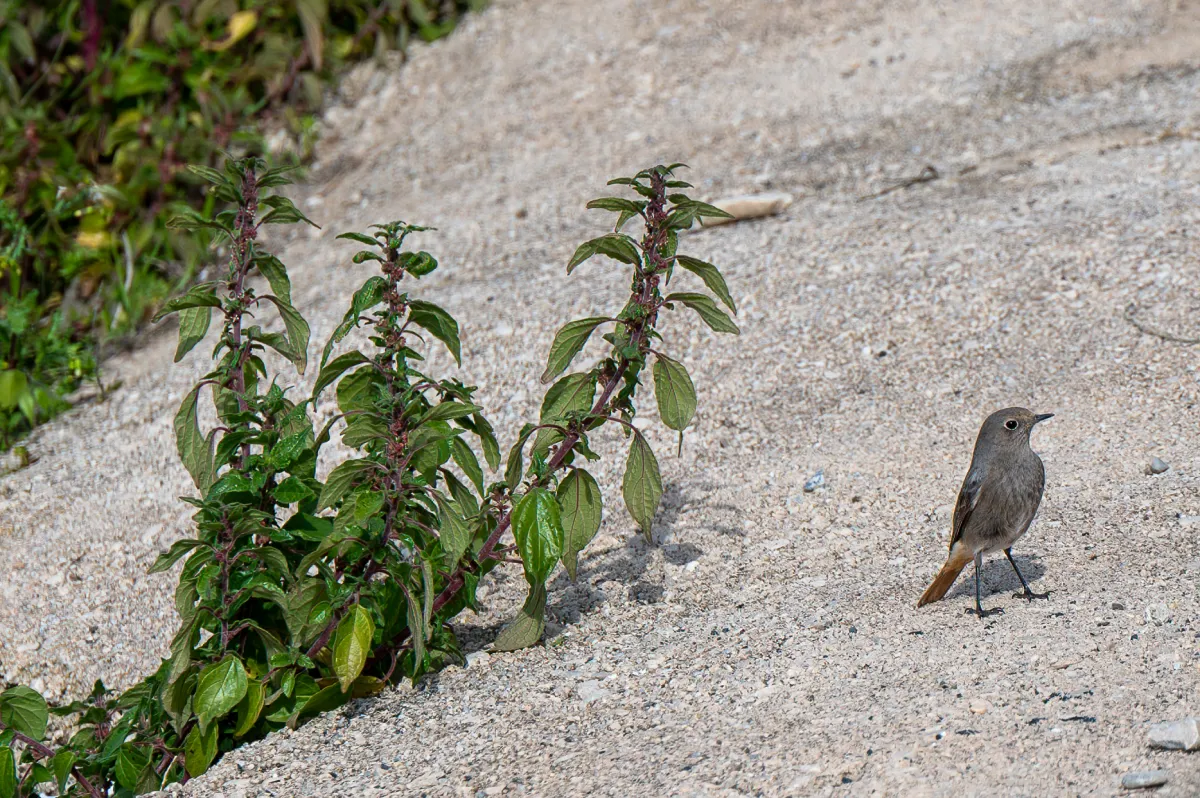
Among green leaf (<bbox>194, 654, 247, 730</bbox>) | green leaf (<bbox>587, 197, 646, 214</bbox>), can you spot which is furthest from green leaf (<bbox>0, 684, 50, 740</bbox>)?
green leaf (<bbox>587, 197, 646, 214</bbox>)

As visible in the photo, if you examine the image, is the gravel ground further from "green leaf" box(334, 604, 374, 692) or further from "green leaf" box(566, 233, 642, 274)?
"green leaf" box(566, 233, 642, 274)

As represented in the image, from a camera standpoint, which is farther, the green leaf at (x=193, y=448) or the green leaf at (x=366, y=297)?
the green leaf at (x=193, y=448)

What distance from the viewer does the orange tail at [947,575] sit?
369cm

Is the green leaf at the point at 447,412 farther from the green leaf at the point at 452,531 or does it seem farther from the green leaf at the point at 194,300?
the green leaf at the point at 194,300

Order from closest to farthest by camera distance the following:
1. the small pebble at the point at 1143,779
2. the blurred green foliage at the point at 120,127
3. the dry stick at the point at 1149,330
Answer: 1. the small pebble at the point at 1143,779
2. the dry stick at the point at 1149,330
3. the blurred green foliage at the point at 120,127

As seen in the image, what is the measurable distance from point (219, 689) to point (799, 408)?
2535mm

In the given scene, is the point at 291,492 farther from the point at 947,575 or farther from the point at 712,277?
the point at 947,575

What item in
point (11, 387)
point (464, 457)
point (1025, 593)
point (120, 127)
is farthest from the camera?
point (120, 127)

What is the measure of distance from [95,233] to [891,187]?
4.41 m

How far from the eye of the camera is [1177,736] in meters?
2.73

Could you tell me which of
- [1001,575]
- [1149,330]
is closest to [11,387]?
[1001,575]

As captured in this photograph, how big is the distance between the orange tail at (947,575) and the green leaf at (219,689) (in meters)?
1.96

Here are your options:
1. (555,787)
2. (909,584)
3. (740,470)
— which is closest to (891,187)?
(740,470)

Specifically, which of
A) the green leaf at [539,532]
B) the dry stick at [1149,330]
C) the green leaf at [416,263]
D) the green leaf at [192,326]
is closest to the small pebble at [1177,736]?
the green leaf at [539,532]
